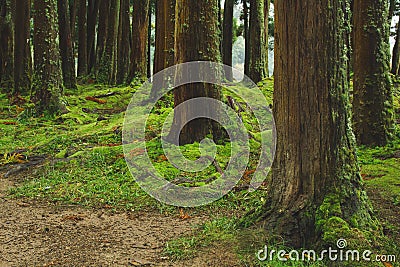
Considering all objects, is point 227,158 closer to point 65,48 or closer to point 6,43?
point 65,48

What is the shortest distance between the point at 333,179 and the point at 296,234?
2.03 ft

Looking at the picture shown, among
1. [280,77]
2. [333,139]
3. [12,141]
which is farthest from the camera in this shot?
[12,141]

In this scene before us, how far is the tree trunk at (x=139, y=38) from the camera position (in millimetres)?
17312

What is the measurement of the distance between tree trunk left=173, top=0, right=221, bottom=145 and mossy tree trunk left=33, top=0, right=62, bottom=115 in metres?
6.00

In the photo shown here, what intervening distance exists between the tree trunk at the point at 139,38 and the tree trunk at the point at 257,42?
12.8ft

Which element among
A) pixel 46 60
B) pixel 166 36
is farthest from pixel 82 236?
pixel 46 60

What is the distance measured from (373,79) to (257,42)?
9.81 meters

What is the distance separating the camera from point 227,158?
7730 mm

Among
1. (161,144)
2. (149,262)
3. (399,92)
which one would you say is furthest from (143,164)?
(399,92)

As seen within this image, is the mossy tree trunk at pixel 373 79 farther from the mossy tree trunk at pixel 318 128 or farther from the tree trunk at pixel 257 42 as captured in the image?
the tree trunk at pixel 257 42

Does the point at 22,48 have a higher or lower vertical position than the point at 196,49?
higher

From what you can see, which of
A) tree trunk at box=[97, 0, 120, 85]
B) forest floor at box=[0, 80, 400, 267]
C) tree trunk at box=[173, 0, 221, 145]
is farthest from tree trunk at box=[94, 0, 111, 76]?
tree trunk at box=[173, 0, 221, 145]

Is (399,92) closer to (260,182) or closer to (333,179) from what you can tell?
(260,182)

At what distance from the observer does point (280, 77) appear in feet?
15.5
